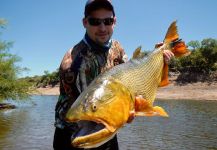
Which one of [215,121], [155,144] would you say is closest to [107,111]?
[155,144]

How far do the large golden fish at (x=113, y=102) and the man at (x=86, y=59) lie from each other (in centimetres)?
56

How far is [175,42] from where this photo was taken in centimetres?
464

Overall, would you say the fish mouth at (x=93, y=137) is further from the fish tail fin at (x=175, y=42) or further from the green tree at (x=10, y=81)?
the green tree at (x=10, y=81)

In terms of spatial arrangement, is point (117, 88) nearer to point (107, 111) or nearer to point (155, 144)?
point (107, 111)

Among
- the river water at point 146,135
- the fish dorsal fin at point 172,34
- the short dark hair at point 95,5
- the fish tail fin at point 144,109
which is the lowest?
the river water at point 146,135

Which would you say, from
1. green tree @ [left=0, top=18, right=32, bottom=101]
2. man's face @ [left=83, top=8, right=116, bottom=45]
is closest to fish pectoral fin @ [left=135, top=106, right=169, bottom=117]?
man's face @ [left=83, top=8, right=116, bottom=45]

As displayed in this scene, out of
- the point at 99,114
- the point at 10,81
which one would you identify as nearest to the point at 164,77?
the point at 99,114

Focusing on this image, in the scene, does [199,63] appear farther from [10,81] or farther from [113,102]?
[113,102]

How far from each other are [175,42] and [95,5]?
1.17 meters

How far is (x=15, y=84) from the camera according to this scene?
4034cm

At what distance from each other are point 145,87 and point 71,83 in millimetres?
933

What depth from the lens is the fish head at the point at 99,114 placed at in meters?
3.00

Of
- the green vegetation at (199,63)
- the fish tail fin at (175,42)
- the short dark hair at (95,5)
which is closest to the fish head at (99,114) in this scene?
the short dark hair at (95,5)

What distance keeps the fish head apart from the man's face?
4.07 ft
